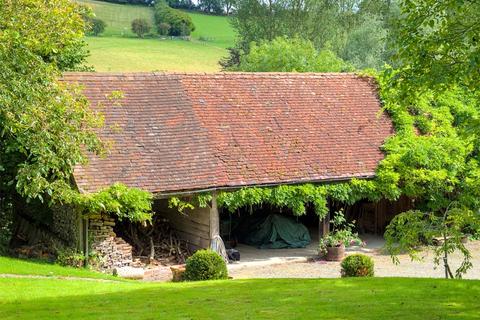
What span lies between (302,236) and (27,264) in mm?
9822

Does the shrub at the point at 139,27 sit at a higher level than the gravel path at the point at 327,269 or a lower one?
higher

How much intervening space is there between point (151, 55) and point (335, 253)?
42.0m

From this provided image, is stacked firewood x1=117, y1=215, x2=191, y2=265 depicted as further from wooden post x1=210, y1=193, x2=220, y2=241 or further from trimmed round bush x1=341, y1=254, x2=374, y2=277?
trimmed round bush x1=341, y1=254, x2=374, y2=277

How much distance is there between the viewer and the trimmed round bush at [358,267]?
70.0 feet

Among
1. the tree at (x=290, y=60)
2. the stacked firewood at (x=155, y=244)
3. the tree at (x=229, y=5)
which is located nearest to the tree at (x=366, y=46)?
the tree at (x=229, y=5)

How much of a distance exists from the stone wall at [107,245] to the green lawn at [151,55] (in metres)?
35.1

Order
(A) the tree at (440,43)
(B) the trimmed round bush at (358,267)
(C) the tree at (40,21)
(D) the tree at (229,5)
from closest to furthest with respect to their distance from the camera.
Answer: (A) the tree at (440,43), (C) the tree at (40,21), (B) the trimmed round bush at (358,267), (D) the tree at (229,5)

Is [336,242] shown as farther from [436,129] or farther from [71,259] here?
[71,259]

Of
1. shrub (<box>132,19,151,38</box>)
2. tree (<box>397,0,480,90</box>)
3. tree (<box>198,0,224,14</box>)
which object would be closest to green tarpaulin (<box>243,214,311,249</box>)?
tree (<box>397,0,480,90</box>)

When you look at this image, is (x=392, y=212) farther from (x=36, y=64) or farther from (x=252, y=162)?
(x=36, y=64)

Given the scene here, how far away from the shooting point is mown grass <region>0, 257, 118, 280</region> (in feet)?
69.1

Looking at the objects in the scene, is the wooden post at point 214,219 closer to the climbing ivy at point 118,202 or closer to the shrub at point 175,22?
the climbing ivy at point 118,202

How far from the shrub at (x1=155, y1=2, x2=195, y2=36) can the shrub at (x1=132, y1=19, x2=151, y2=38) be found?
5.11 feet

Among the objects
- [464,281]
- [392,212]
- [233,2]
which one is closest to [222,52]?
[233,2]
